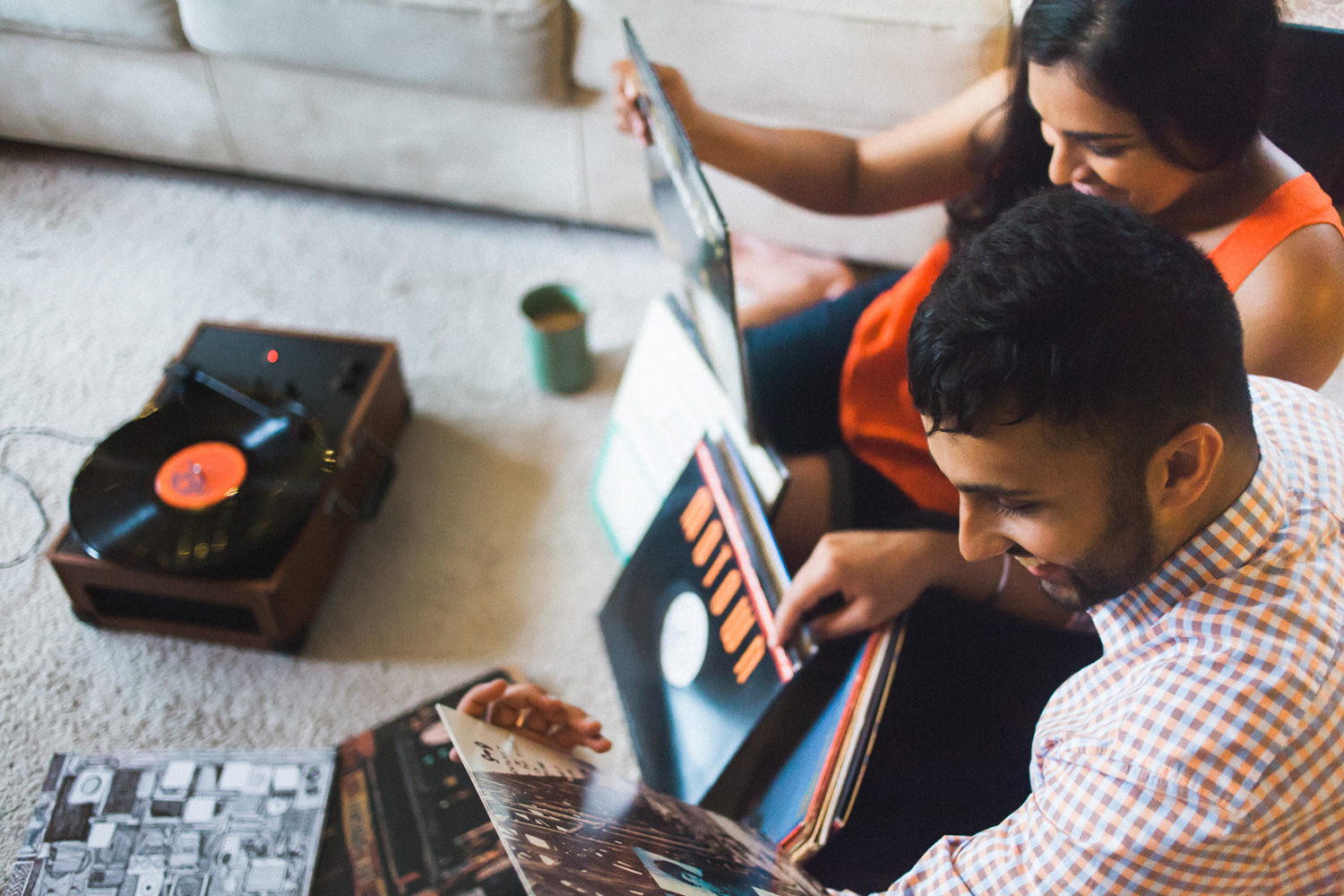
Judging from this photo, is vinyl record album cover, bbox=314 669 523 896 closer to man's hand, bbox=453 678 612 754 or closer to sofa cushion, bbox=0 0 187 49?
man's hand, bbox=453 678 612 754

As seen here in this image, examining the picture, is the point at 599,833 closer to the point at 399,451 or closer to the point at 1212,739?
the point at 1212,739

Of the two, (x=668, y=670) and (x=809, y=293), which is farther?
(x=809, y=293)

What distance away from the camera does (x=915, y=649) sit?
93 cm

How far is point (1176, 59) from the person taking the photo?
2.35ft

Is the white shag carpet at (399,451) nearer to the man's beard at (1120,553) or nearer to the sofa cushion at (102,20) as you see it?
the sofa cushion at (102,20)

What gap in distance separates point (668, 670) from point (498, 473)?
A: 0.53 m

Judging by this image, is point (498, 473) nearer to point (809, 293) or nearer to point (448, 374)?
point (448, 374)

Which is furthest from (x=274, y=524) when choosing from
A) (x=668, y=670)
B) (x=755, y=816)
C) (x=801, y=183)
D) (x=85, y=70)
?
(x=85, y=70)

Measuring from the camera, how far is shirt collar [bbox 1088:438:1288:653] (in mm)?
591

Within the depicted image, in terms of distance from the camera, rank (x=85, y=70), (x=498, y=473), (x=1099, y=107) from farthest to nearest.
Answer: (x=85, y=70)
(x=498, y=473)
(x=1099, y=107)

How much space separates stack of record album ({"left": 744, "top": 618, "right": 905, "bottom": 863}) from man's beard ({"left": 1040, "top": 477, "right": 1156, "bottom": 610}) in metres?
0.22

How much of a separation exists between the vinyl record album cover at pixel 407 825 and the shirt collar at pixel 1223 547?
69cm

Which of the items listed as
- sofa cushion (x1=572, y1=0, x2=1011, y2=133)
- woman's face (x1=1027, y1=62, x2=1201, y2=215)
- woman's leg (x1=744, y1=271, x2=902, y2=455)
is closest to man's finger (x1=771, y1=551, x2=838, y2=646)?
woman's leg (x1=744, y1=271, x2=902, y2=455)

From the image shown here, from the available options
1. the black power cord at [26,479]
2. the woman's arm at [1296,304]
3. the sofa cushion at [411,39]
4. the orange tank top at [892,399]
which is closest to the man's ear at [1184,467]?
the woman's arm at [1296,304]
